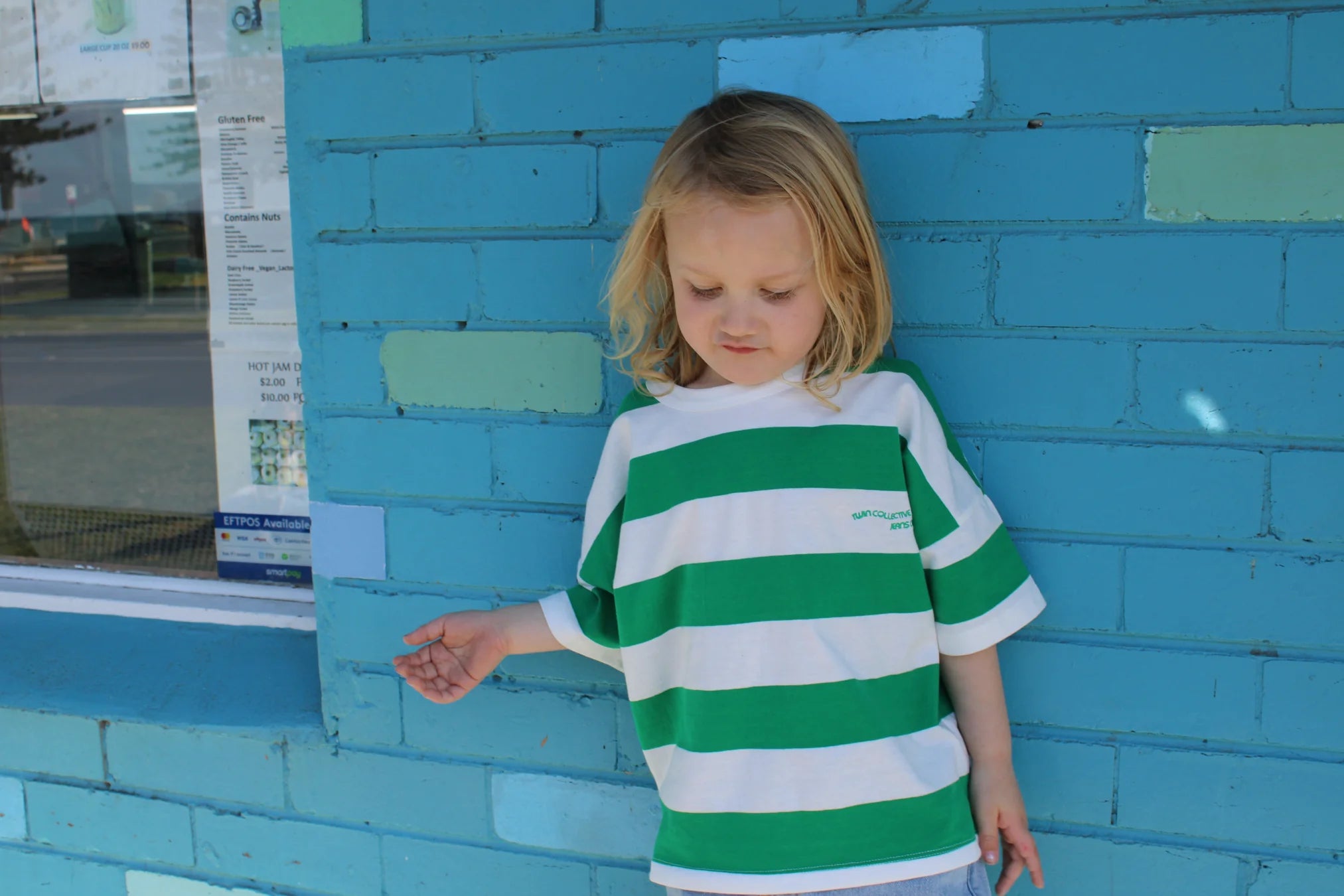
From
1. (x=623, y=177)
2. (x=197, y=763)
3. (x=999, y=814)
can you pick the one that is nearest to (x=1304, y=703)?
(x=999, y=814)

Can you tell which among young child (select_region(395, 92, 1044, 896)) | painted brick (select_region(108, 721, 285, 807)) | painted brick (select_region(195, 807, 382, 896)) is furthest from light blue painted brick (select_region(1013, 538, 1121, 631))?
painted brick (select_region(108, 721, 285, 807))

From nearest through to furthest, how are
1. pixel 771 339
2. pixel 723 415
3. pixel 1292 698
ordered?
pixel 771 339 < pixel 723 415 < pixel 1292 698

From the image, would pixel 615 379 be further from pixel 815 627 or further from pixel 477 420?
pixel 815 627

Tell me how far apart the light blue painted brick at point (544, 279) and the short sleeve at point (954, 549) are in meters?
0.63

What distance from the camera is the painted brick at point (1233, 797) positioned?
5.47 feet

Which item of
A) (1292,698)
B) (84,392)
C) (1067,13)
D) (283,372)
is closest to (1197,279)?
(1067,13)

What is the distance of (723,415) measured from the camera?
1520 millimetres

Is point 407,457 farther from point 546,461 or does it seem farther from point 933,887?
point 933,887

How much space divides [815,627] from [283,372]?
5.04 ft

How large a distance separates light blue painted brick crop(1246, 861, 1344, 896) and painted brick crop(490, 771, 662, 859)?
3.33 ft

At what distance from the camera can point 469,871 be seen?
6.82 ft

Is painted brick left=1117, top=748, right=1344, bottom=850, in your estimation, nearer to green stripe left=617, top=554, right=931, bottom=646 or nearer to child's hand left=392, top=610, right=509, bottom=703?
green stripe left=617, top=554, right=931, bottom=646

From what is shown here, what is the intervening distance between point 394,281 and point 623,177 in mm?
486

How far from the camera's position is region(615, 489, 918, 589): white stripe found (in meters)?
1.45
